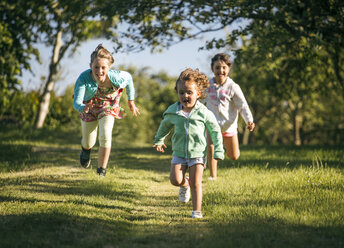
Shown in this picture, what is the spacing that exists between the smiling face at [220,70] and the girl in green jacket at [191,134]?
1.72 metres

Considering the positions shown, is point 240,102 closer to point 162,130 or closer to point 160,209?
point 162,130

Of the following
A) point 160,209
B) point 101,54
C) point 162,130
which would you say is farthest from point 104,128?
point 160,209

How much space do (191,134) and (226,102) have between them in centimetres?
214

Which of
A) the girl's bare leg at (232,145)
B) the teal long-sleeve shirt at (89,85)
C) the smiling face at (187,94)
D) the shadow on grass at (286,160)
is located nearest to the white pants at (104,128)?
the teal long-sleeve shirt at (89,85)

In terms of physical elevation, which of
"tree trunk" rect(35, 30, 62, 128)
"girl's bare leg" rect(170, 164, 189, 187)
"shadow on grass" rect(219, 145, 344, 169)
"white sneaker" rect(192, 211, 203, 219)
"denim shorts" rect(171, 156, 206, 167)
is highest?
"tree trunk" rect(35, 30, 62, 128)

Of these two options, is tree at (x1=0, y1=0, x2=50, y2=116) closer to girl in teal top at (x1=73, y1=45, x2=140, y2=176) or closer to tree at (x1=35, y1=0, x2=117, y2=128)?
tree at (x1=35, y1=0, x2=117, y2=128)

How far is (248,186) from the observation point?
18.8 feet

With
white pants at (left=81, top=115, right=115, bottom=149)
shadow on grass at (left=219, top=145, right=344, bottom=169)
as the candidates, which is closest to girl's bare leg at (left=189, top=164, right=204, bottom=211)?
white pants at (left=81, top=115, right=115, bottom=149)

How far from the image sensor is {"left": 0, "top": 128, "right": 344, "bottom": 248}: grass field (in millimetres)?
3422

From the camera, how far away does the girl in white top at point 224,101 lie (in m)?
6.29

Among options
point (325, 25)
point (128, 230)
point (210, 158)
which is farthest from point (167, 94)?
point (128, 230)

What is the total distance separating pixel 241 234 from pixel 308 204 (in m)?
1.30

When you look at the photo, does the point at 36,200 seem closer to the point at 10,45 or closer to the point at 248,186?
the point at 248,186

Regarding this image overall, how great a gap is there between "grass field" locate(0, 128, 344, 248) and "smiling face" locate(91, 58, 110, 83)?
1614 millimetres
